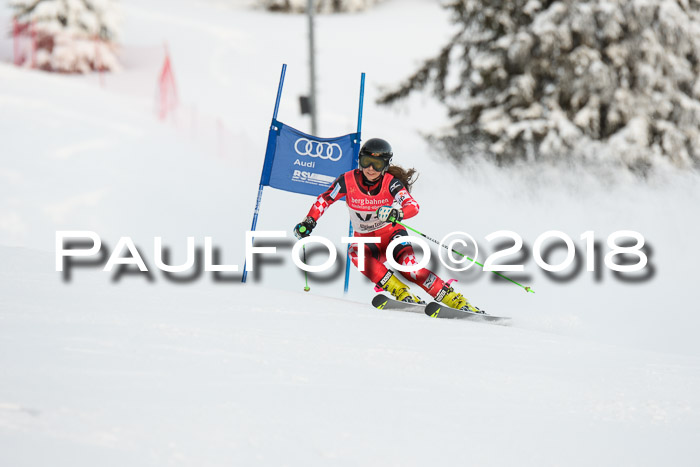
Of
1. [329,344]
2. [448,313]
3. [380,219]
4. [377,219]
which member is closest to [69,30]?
[377,219]

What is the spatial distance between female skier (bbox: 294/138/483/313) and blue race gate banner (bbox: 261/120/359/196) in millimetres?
980

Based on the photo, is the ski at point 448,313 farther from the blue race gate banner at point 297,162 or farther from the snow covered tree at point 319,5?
the snow covered tree at point 319,5

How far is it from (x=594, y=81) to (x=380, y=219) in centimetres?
669

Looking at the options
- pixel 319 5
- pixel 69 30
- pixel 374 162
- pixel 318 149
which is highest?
pixel 319 5

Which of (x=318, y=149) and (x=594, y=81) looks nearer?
(x=318, y=149)

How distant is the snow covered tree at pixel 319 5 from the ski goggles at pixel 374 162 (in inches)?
1195

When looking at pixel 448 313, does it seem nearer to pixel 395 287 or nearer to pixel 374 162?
pixel 395 287

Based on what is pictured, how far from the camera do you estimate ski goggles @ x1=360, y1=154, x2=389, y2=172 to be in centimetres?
596

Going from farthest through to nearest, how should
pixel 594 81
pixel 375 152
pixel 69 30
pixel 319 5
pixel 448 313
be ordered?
1. pixel 319 5
2. pixel 69 30
3. pixel 594 81
4. pixel 375 152
5. pixel 448 313

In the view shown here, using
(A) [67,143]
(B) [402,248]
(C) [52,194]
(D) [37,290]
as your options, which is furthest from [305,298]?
(A) [67,143]

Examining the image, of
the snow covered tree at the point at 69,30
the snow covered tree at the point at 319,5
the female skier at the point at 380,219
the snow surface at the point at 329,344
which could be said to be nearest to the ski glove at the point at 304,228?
the female skier at the point at 380,219

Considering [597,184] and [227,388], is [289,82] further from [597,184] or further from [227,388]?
[227,388]

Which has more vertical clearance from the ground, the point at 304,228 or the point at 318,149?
the point at 318,149

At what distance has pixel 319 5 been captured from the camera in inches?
1378
